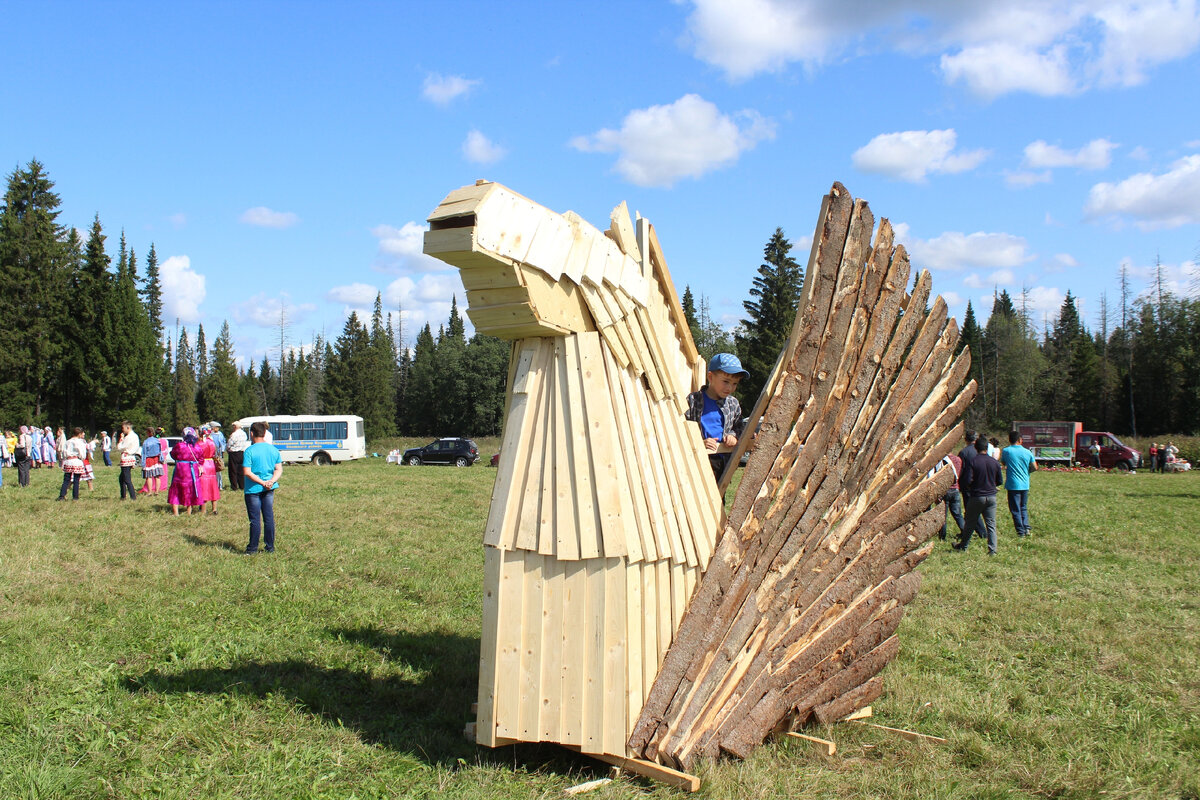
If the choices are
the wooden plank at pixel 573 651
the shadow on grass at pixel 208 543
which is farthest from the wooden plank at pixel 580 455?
the shadow on grass at pixel 208 543

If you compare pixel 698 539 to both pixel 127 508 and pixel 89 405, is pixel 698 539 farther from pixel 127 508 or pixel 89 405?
pixel 89 405

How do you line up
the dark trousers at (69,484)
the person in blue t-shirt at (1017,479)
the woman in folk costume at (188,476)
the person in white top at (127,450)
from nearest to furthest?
1. the person in blue t-shirt at (1017,479)
2. the woman in folk costume at (188,476)
3. the person in white top at (127,450)
4. the dark trousers at (69,484)

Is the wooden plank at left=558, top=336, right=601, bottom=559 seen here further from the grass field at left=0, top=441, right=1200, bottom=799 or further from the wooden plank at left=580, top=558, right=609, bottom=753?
the grass field at left=0, top=441, right=1200, bottom=799

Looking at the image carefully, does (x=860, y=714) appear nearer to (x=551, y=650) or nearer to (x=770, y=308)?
(x=551, y=650)

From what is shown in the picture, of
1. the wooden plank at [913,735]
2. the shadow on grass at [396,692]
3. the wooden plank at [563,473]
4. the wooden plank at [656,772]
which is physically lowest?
the wooden plank at [913,735]

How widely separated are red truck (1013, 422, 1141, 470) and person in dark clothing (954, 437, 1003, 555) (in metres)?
27.1

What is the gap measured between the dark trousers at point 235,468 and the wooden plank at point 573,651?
1398cm

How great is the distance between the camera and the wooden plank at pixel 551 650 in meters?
3.74

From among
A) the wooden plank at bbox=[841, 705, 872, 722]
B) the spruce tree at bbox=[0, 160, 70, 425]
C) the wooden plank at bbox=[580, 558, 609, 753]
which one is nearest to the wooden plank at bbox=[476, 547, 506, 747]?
the wooden plank at bbox=[580, 558, 609, 753]

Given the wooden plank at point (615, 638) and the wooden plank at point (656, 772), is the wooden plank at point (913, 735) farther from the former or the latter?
the wooden plank at point (615, 638)

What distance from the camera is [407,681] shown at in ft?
18.4

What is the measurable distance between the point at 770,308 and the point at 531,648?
123 feet

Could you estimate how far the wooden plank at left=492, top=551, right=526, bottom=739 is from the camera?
12.3ft

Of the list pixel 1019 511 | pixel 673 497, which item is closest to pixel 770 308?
pixel 1019 511
